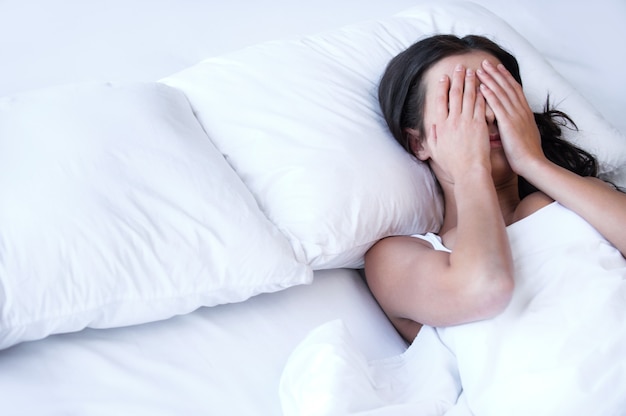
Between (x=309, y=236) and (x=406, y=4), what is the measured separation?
1116 millimetres

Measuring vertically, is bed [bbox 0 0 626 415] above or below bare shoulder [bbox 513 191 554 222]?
below

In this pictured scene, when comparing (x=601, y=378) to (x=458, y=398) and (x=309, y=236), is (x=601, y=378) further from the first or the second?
(x=309, y=236)

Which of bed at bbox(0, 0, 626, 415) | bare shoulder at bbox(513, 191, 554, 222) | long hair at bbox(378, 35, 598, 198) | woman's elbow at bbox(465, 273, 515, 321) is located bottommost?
bed at bbox(0, 0, 626, 415)

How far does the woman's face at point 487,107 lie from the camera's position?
3.99ft

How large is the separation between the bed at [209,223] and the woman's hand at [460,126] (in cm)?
10

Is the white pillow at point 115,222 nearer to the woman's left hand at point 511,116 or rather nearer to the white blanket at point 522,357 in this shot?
the white blanket at point 522,357

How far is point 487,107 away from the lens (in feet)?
3.97

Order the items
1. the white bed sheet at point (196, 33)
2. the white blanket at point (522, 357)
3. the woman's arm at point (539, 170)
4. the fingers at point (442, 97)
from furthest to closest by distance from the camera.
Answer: the white bed sheet at point (196, 33), the fingers at point (442, 97), the woman's arm at point (539, 170), the white blanket at point (522, 357)

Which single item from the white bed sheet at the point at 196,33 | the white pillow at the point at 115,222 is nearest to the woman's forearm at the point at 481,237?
the white pillow at the point at 115,222

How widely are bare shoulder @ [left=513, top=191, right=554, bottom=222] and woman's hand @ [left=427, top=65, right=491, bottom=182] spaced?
11cm

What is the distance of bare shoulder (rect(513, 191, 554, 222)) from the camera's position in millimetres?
1167

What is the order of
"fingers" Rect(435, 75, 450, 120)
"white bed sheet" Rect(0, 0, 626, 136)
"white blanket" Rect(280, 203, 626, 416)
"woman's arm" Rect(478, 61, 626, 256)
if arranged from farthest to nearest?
"white bed sheet" Rect(0, 0, 626, 136) < "fingers" Rect(435, 75, 450, 120) < "woman's arm" Rect(478, 61, 626, 256) < "white blanket" Rect(280, 203, 626, 416)

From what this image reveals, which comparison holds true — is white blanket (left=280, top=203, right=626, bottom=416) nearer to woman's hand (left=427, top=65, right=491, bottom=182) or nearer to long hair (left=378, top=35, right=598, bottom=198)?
woman's hand (left=427, top=65, right=491, bottom=182)

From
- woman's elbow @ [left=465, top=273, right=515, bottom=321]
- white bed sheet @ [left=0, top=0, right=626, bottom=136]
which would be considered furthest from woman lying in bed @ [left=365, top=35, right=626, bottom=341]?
white bed sheet @ [left=0, top=0, right=626, bottom=136]
